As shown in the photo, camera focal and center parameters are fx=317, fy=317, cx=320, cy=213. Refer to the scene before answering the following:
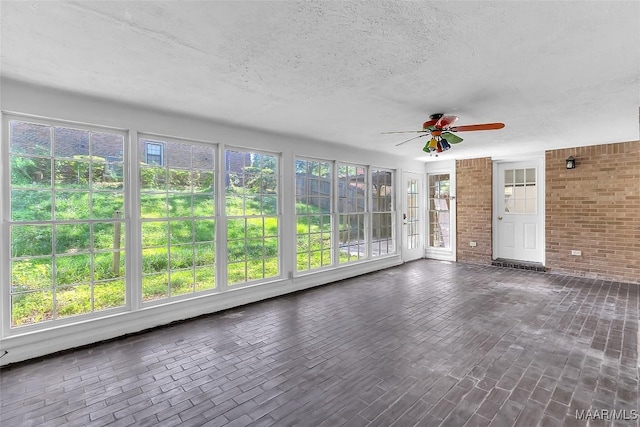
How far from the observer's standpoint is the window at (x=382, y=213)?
667 centimetres

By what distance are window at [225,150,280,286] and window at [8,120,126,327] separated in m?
1.32

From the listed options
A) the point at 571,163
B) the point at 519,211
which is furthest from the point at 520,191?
the point at 571,163

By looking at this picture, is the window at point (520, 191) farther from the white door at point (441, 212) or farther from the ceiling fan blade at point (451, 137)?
the ceiling fan blade at point (451, 137)

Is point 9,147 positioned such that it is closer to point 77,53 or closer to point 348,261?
point 77,53

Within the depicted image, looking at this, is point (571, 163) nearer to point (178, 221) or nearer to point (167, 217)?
point (178, 221)

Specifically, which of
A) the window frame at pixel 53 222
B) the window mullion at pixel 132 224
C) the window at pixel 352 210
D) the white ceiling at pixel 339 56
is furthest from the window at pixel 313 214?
the window frame at pixel 53 222

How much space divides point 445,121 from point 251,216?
2.82 m

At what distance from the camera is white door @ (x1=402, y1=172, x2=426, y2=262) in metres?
7.40

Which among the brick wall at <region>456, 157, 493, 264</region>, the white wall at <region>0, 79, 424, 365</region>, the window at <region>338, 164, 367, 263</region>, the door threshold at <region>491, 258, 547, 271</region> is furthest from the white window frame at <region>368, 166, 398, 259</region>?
the door threshold at <region>491, 258, 547, 271</region>

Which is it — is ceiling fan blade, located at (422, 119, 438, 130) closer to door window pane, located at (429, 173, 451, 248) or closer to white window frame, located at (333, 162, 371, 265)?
white window frame, located at (333, 162, 371, 265)

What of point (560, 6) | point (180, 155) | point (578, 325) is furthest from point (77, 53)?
point (578, 325)

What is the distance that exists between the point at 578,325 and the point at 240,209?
4.33m

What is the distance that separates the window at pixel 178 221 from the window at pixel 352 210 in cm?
256

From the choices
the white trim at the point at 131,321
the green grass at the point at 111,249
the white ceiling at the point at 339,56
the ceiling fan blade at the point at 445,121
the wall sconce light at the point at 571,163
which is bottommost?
the white trim at the point at 131,321
